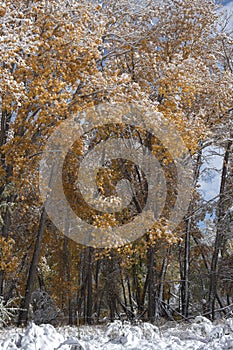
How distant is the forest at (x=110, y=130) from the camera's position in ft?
29.0

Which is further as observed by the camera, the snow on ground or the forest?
the forest

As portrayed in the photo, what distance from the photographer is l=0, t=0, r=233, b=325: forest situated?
348 inches

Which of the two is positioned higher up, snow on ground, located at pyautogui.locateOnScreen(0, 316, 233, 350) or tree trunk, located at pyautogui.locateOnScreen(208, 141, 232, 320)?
tree trunk, located at pyautogui.locateOnScreen(208, 141, 232, 320)

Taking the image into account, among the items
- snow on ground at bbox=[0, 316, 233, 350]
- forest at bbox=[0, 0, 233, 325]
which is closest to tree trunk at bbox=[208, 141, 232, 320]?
forest at bbox=[0, 0, 233, 325]

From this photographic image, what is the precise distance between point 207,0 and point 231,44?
1.62m

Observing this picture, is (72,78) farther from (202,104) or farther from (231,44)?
(231,44)

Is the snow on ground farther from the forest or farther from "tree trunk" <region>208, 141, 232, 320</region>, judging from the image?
"tree trunk" <region>208, 141, 232, 320</region>

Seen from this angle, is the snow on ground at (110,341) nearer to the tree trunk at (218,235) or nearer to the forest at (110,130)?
the forest at (110,130)

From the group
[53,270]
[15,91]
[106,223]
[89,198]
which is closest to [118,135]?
[89,198]

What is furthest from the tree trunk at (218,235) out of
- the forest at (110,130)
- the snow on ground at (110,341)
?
the snow on ground at (110,341)

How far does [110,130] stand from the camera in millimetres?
11164

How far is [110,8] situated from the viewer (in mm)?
11617

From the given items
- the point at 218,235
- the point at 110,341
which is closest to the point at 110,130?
the point at 218,235

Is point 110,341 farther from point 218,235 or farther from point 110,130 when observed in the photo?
point 218,235
